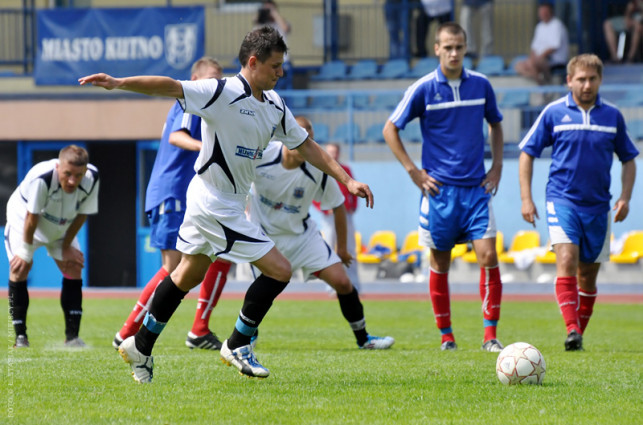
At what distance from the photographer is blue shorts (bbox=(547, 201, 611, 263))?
847 cm

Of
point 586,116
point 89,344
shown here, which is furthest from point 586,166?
point 89,344

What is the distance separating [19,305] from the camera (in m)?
9.28

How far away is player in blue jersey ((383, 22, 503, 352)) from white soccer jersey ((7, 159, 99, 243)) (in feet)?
8.98

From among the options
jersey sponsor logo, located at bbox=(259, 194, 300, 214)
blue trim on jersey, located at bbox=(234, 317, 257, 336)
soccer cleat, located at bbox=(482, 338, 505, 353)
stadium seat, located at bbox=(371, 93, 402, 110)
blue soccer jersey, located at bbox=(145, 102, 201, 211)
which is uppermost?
stadium seat, located at bbox=(371, 93, 402, 110)

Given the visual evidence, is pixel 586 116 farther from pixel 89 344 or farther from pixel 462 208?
pixel 89 344

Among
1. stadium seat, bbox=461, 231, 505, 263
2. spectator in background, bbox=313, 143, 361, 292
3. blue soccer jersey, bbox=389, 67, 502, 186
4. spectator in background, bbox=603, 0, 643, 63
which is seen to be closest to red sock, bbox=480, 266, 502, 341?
blue soccer jersey, bbox=389, 67, 502, 186

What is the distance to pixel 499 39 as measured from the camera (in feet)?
75.5

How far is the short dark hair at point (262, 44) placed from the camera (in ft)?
20.5

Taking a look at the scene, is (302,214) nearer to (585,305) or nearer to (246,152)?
(246,152)

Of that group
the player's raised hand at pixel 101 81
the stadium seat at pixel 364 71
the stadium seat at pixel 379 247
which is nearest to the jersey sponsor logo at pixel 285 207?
the player's raised hand at pixel 101 81

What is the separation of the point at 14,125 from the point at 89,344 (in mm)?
13417

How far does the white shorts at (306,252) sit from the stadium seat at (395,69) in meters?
14.1

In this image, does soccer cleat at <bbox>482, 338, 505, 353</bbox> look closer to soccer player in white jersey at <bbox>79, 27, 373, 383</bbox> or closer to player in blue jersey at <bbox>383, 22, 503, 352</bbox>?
player in blue jersey at <bbox>383, 22, 503, 352</bbox>

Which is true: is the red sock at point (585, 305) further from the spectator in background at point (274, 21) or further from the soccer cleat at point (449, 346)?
the spectator in background at point (274, 21)
